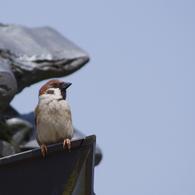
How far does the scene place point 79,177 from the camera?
140 inches

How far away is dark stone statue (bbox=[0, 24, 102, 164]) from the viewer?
8.02 metres

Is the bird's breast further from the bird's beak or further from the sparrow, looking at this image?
the bird's beak

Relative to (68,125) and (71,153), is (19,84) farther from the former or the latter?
(71,153)

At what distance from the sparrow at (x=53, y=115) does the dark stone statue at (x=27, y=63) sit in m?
3.22

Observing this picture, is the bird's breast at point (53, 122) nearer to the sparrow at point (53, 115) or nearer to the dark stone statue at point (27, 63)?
the sparrow at point (53, 115)

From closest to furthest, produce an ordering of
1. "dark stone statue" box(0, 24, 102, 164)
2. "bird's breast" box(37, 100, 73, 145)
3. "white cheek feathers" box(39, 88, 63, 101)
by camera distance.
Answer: "bird's breast" box(37, 100, 73, 145)
"white cheek feathers" box(39, 88, 63, 101)
"dark stone statue" box(0, 24, 102, 164)

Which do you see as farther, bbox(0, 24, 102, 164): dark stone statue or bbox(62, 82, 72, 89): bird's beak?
bbox(0, 24, 102, 164): dark stone statue

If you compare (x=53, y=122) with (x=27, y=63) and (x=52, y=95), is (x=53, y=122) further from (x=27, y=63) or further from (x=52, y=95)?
(x=27, y=63)

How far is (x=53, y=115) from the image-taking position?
446 centimetres

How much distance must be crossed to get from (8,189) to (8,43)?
195 inches

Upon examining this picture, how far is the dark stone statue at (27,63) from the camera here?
8.02 m

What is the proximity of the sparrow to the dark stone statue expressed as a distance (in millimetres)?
3224

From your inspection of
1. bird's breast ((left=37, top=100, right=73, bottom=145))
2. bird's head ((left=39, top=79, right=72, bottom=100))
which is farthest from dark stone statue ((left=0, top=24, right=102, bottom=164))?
bird's breast ((left=37, top=100, right=73, bottom=145))

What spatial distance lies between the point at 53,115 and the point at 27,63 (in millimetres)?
3756
